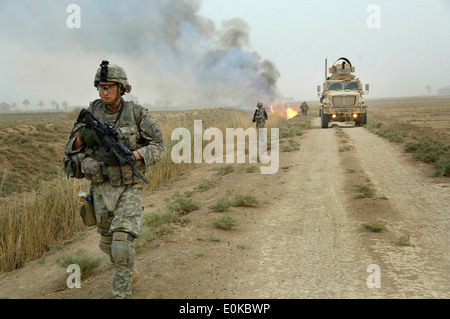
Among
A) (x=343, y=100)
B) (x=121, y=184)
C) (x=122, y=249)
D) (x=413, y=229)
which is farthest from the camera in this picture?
(x=343, y=100)

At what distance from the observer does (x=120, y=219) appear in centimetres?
315

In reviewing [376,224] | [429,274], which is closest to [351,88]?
[376,224]

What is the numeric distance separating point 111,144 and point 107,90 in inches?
19.9

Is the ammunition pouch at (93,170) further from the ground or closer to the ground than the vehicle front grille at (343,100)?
closer to the ground

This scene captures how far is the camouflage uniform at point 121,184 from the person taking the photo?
3.11 meters

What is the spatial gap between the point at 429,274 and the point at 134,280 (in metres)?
2.82

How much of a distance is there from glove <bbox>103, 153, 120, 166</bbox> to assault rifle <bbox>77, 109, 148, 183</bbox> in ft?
0.10

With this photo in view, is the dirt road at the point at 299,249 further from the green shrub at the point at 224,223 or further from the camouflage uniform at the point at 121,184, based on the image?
the camouflage uniform at the point at 121,184

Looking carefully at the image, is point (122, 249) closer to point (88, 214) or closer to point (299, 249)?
point (88, 214)

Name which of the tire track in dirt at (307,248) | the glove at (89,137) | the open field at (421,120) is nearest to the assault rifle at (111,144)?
the glove at (89,137)

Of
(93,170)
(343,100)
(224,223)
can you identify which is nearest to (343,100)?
(343,100)

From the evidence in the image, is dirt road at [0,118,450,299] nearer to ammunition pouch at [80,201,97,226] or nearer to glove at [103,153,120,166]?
ammunition pouch at [80,201,97,226]

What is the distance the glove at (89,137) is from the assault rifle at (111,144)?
0.10ft
